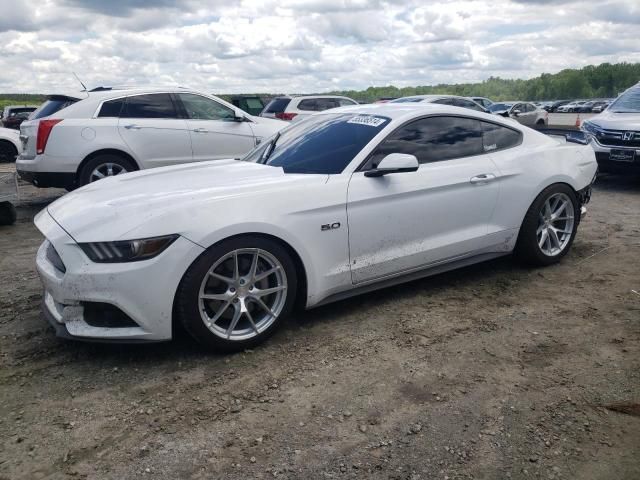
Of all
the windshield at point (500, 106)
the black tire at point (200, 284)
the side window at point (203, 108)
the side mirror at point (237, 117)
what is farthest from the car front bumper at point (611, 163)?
the windshield at point (500, 106)

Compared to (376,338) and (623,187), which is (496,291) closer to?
(376,338)

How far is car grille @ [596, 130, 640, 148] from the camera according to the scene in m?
8.57

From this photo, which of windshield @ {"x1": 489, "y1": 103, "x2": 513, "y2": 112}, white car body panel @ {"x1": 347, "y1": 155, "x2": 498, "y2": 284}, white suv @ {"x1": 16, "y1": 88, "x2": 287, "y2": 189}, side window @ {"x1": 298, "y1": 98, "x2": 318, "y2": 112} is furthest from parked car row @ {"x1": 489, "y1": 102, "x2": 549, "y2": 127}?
white car body panel @ {"x1": 347, "y1": 155, "x2": 498, "y2": 284}

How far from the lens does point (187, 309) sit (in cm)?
328

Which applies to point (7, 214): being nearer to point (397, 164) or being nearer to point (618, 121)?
point (397, 164)

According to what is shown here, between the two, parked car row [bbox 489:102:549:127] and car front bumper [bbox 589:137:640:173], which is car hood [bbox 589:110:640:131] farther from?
parked car row [bbox 489:102:549:127]

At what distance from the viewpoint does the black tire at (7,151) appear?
12.1m

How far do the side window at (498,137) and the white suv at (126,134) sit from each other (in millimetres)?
4794

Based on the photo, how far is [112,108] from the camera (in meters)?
7.98

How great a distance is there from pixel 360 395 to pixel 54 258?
2037 mm

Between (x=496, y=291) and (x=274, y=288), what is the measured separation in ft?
6.31

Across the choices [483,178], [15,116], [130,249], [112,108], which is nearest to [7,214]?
[112,108]

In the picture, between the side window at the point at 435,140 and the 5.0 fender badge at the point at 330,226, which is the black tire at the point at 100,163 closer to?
the side window at the point at 435,140

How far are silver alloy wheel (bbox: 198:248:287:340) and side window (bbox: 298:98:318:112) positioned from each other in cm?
1237
